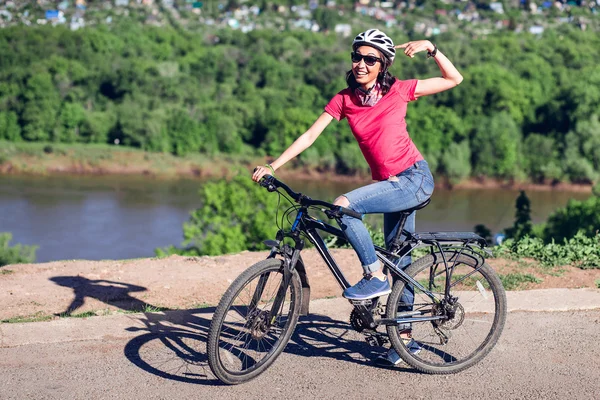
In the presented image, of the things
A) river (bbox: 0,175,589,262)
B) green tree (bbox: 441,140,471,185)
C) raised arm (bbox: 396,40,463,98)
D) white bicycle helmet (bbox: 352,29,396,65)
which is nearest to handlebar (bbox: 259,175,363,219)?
raised arm (bbox: 396,40,463,98)

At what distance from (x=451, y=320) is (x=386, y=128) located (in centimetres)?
137

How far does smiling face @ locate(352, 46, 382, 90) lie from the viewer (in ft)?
16.1

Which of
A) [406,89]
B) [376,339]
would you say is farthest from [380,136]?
[376,339]

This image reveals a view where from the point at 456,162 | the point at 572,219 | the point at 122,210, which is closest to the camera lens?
the point at 572,219

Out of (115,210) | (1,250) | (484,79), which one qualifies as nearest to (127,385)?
(1,250)

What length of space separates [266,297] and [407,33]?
13819 cm

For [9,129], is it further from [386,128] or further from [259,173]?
[386,128]

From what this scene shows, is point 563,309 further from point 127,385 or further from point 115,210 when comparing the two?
point 115,210

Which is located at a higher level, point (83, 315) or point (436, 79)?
point (436, 79)

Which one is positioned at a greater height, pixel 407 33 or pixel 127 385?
pixel 407 33

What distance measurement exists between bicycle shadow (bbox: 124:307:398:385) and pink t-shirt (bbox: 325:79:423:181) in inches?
49.1

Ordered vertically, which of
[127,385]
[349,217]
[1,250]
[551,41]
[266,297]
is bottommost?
[1,250]

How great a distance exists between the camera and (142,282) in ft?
24.6

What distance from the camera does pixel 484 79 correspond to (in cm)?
9906
